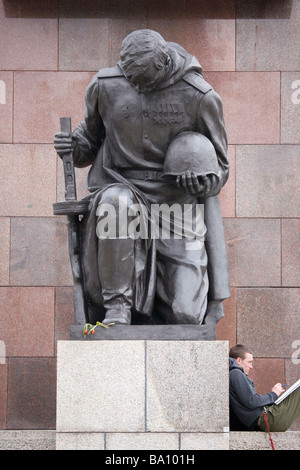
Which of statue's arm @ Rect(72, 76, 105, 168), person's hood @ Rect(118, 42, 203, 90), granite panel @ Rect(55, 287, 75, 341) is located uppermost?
person's hood @ Rect(118, 42, 203, 90)

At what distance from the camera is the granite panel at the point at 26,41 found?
A: 10.5m

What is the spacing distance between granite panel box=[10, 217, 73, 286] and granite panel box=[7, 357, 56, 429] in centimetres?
88

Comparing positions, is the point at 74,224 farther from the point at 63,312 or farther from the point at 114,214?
the point at 63,312

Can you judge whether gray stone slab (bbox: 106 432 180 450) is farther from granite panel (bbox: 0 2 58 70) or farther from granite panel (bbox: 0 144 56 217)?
granite panel (bbox: 0 2 58 70)

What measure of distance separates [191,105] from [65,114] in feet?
11.8

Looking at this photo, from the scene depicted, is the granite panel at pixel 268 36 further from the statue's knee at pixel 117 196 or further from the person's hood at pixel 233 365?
the statue's knee at pixel 117 196

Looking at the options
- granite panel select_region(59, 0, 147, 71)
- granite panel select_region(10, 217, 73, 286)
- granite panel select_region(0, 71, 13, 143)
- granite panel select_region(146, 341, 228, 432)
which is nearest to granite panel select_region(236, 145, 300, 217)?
granite panel select_region(59, 0, 147, 71)

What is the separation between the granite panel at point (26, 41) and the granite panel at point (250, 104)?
6.11 ft

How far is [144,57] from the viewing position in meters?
6.86

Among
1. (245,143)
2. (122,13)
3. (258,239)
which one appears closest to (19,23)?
(122,13)

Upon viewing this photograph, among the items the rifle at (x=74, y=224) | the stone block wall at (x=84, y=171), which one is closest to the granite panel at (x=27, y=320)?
the stone block wall at (x=84, y=171)

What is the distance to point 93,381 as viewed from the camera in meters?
6.48

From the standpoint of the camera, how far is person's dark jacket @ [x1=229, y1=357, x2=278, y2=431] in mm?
7738

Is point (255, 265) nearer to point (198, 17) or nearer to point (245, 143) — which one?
point (245, 143)
